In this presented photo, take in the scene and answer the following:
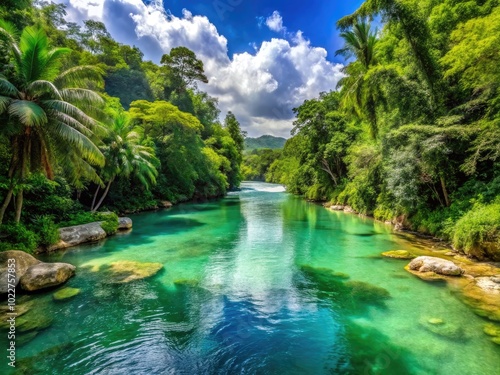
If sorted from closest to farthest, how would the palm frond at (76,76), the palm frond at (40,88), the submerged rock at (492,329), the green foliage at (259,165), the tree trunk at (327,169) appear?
the submerged rock at (492,329), the palm frond at (40,88), the palm frond at (76,76), the tree trunk at (327,169), the green foliage at (259,165)

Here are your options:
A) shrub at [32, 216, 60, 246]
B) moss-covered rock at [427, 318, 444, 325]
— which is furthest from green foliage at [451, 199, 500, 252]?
shrub at [32, 216, 60, 246]

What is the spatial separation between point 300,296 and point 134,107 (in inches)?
1167

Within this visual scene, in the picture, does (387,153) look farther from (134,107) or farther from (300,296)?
(134,107)

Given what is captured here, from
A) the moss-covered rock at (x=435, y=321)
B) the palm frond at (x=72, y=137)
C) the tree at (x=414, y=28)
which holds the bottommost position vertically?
the moss-covered rock at (x=435, y=321)

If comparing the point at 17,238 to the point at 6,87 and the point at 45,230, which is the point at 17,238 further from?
the point at 6,87

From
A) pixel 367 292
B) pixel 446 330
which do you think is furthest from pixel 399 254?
pixel 446 330

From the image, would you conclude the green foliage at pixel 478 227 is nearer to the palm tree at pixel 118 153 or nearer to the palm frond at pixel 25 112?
the palm frond at pixel 25 112

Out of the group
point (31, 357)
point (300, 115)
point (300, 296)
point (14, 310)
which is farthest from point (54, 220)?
point (300, 115)

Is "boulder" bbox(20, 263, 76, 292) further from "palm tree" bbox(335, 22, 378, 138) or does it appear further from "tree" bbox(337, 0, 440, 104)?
"palm tree" bbox(335, 22, 378, 138)

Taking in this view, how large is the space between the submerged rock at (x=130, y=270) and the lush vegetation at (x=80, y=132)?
4.05 metres

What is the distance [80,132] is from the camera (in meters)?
10.3

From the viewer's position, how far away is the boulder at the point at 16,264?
8.29 metres

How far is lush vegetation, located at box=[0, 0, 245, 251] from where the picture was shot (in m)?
9.44

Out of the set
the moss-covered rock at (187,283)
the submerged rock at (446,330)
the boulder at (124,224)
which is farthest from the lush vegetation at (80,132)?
the submerged rock at (446,330)
